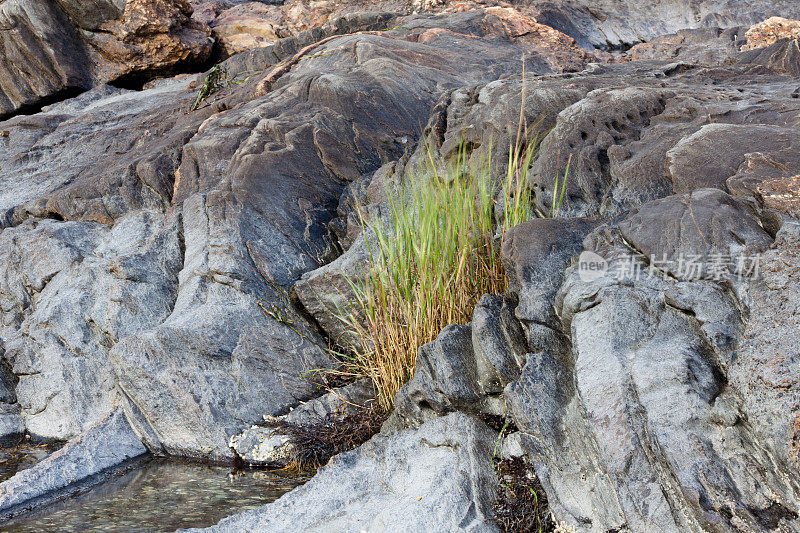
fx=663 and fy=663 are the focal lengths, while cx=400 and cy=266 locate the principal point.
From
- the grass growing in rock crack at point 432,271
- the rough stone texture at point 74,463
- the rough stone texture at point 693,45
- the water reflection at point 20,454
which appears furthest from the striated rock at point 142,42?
the grass growing in rock crack at point 432,271

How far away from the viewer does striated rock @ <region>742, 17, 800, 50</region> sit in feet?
28.0

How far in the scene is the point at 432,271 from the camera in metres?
3.94

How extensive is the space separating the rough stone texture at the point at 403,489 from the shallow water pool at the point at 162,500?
406 millimetres

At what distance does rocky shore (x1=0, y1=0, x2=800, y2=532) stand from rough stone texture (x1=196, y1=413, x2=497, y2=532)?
0.01m

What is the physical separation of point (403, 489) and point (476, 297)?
128cm

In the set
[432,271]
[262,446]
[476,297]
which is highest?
[432,271]

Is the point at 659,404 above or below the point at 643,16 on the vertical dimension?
above

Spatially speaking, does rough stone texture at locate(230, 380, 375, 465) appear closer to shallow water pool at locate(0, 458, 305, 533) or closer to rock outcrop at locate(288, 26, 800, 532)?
shallow water pool at locate(0, 458, 305, 533)

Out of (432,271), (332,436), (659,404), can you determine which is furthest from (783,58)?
(332,436)

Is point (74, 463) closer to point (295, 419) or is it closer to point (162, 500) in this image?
point (162, 500)

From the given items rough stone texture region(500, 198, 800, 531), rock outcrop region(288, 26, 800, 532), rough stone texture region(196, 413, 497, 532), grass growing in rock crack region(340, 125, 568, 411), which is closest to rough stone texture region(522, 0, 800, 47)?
rock outcrop region(288, 26, 800, 532)

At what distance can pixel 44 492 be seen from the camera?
3.98 m

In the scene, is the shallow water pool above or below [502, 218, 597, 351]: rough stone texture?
below

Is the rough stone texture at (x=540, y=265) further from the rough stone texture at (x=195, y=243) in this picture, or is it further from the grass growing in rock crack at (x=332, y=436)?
the rough stone texture at (x=195, y=243)
